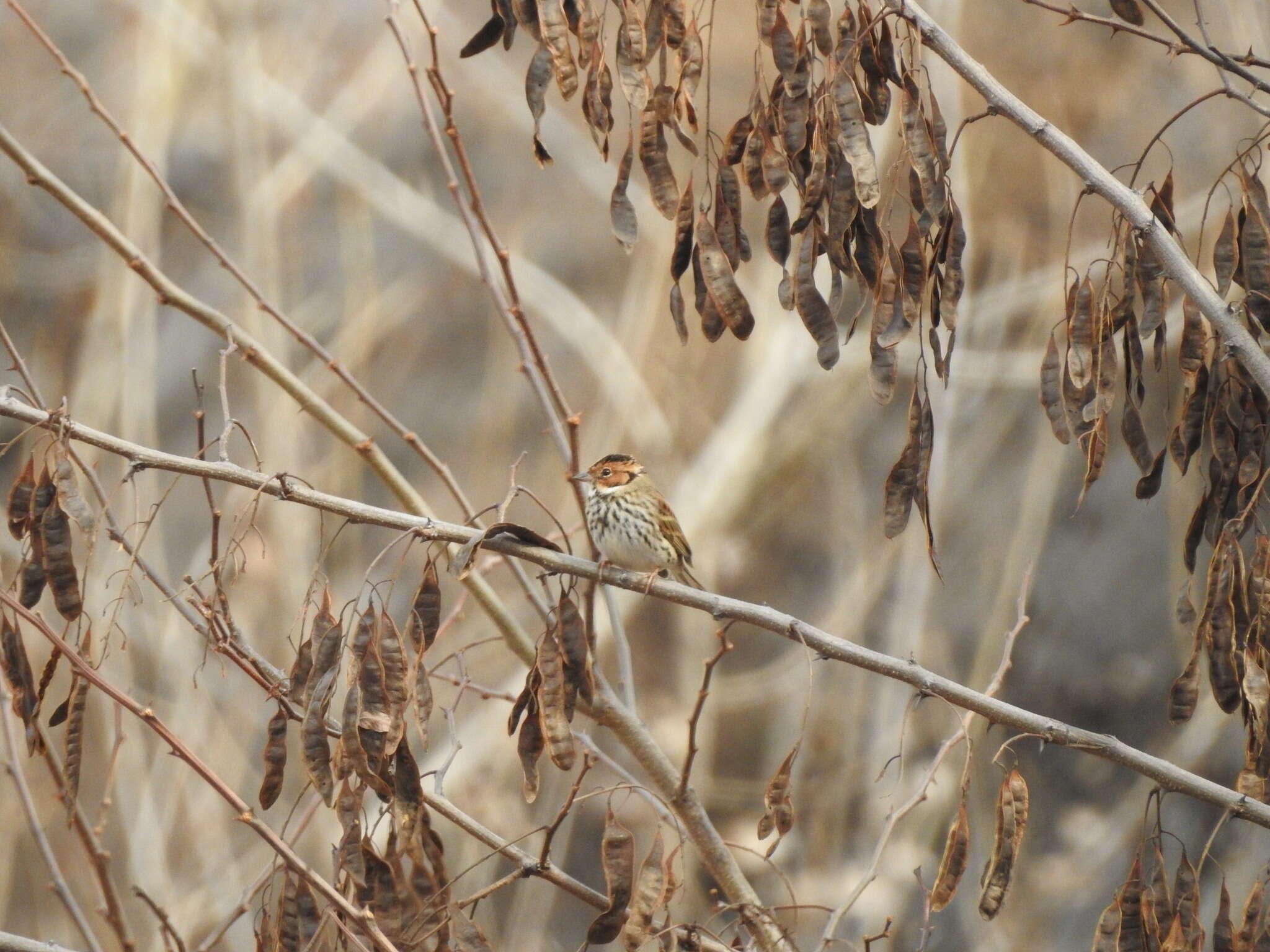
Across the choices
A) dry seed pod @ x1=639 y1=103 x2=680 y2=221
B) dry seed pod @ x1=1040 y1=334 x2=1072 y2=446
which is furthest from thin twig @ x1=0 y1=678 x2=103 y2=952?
dry seed pod @ x1=1040 y1=334 x2=1072 y2=446

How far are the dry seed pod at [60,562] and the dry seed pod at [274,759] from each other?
0.36 meters

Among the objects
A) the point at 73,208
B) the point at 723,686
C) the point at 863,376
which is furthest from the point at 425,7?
the point at 73,208

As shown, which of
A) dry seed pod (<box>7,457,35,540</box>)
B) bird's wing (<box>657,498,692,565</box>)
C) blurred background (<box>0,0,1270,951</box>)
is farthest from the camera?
blurred background (<box>0,0,1270,951</box>)

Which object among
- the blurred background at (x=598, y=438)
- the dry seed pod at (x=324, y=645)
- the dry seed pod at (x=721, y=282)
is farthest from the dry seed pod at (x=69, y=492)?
the blurred background at (x=598, y=438)

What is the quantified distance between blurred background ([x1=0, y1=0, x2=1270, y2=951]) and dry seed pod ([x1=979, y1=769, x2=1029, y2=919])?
13.9 ft

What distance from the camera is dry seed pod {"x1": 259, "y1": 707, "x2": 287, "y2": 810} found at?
2.04 m

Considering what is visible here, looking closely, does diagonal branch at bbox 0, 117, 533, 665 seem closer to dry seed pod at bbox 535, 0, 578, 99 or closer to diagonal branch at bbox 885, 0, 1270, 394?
dry seed pod at bbox 535, 0, 578, 99

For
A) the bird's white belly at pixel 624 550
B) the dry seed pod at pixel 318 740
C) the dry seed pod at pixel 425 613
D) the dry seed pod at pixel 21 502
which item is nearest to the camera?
the dry seed pod at pixel 318 740

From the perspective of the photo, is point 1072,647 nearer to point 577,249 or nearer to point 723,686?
point 723,686

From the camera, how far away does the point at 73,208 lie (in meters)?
2.88

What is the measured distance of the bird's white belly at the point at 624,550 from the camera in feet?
11.7

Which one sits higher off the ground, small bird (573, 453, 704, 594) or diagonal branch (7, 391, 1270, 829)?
small bird (573, 453, 704, 594)

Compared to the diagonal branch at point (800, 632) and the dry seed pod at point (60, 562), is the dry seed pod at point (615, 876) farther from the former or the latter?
the dry seed pod at point (60, 562)

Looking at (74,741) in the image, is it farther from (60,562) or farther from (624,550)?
(624,550)
